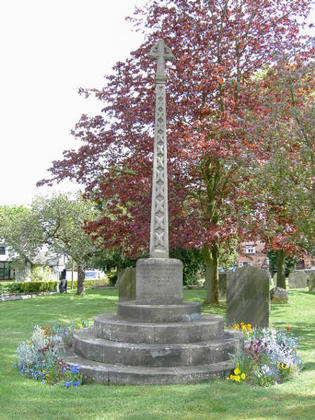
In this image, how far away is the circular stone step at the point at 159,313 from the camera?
7.94m

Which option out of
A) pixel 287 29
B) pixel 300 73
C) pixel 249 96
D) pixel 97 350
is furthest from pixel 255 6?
pixel 97 350

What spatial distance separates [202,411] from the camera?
548 cm

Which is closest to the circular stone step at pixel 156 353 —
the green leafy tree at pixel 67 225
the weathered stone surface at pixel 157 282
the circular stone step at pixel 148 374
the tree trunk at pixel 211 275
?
the circular stone step at pixel 148 374

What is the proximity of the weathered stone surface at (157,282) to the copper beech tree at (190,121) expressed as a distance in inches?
259

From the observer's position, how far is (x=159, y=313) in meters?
7.95

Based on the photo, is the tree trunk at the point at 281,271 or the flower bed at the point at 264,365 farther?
the tree trunk at the point at 281,271

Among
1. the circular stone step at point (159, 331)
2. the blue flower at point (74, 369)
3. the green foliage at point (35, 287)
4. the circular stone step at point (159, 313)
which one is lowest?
the green foliage at point (35, 287)

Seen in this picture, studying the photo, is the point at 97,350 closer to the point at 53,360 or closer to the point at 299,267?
the point at 53,360

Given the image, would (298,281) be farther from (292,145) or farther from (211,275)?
(292,145)

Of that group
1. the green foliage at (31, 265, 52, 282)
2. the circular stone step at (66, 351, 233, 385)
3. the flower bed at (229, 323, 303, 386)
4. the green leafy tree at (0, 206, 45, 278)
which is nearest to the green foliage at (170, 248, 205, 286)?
the green leafy tree at (0, 206, 45, 278)

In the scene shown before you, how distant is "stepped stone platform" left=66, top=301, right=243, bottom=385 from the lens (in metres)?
6.75

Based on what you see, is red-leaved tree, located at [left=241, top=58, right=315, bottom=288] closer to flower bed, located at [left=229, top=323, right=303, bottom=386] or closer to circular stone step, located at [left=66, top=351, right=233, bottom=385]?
flower bed, located at [left=229, top=323, right=303, bottom=386]

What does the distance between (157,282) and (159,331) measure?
3.76 feet

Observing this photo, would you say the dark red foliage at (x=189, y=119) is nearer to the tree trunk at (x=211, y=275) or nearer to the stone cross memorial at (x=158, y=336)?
the tree trunk at (x=211, y=275)
